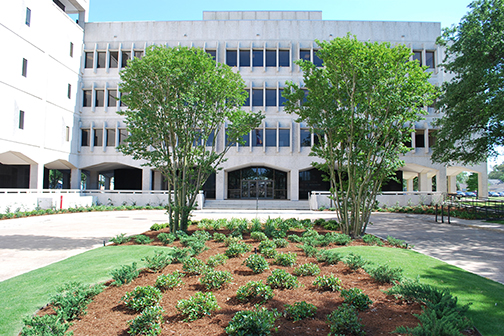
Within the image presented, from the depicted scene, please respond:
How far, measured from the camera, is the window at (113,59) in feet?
108

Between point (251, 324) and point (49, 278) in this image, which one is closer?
point (251, 324)

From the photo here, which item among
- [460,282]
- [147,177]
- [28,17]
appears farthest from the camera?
[147,177]

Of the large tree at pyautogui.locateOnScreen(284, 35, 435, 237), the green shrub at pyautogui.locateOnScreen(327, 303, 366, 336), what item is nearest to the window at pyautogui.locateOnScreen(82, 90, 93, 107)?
the large tree at pyautogui.locateOnScreen(284, 35, 435, 237)

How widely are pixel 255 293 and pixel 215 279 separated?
3.01ft

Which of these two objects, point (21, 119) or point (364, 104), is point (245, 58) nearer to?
point (21, 119)

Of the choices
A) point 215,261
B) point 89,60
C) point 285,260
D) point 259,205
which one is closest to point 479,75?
point 285,260

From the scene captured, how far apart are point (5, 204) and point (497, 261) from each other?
25.4 metres

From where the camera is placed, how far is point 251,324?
11.7 feet

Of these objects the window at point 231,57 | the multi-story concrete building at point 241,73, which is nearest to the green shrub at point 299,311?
the multi-story concrete building at point 241,73

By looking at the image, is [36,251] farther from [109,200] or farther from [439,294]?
[109,200]

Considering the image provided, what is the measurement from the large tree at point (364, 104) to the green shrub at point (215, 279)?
677 cm

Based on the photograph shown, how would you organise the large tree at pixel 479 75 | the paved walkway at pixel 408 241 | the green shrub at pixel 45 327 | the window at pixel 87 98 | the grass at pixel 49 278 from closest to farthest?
the green shrub at pixel 45 327 < the grass at pixel 49 278 < the paved walkway at pixel 408 241 < the large tree at pixel 479 75 < the window at pixel 87 98

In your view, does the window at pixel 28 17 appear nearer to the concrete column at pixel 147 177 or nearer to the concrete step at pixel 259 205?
the concrete column at pixel 147 177

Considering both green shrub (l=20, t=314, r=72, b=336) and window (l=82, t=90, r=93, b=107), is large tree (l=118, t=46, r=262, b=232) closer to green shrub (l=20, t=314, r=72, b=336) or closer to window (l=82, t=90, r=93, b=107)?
green shrub (l=20, t=314, r=72, b=336)
